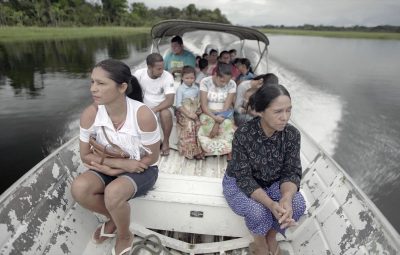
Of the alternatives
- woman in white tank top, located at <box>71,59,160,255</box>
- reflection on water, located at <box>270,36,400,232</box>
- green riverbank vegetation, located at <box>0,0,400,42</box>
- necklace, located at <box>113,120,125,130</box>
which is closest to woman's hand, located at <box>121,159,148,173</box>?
woman in white tank top, located at <box>71,59,160,255</box>

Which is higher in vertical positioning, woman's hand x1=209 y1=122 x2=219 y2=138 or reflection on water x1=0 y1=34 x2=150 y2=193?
woman's hand x1=209 y1=122 x2=219 y2=138

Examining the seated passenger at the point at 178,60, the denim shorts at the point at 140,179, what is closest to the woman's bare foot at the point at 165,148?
the denim shorts at the point at 140,179

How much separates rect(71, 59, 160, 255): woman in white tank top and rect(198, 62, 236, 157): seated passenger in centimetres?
142

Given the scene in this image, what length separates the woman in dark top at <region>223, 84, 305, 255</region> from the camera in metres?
1.92

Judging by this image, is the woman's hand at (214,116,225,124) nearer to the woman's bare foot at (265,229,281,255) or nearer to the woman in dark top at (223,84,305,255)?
the woman in dark top at (223,84,305,255)

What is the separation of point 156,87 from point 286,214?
2332 millimetres

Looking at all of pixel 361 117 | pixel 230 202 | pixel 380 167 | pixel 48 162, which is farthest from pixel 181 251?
pixel 361 117

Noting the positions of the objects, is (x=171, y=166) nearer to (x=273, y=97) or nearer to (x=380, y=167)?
(x=273, y=97)

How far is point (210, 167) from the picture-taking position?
328cm

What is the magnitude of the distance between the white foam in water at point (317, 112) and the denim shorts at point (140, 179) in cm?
422

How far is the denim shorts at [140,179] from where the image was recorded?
204 cm

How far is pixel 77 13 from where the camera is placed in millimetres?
42000

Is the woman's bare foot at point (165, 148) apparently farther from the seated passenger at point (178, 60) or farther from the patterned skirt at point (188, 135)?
the seated passenger at point (178, 60)

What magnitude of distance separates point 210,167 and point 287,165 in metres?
1.30
